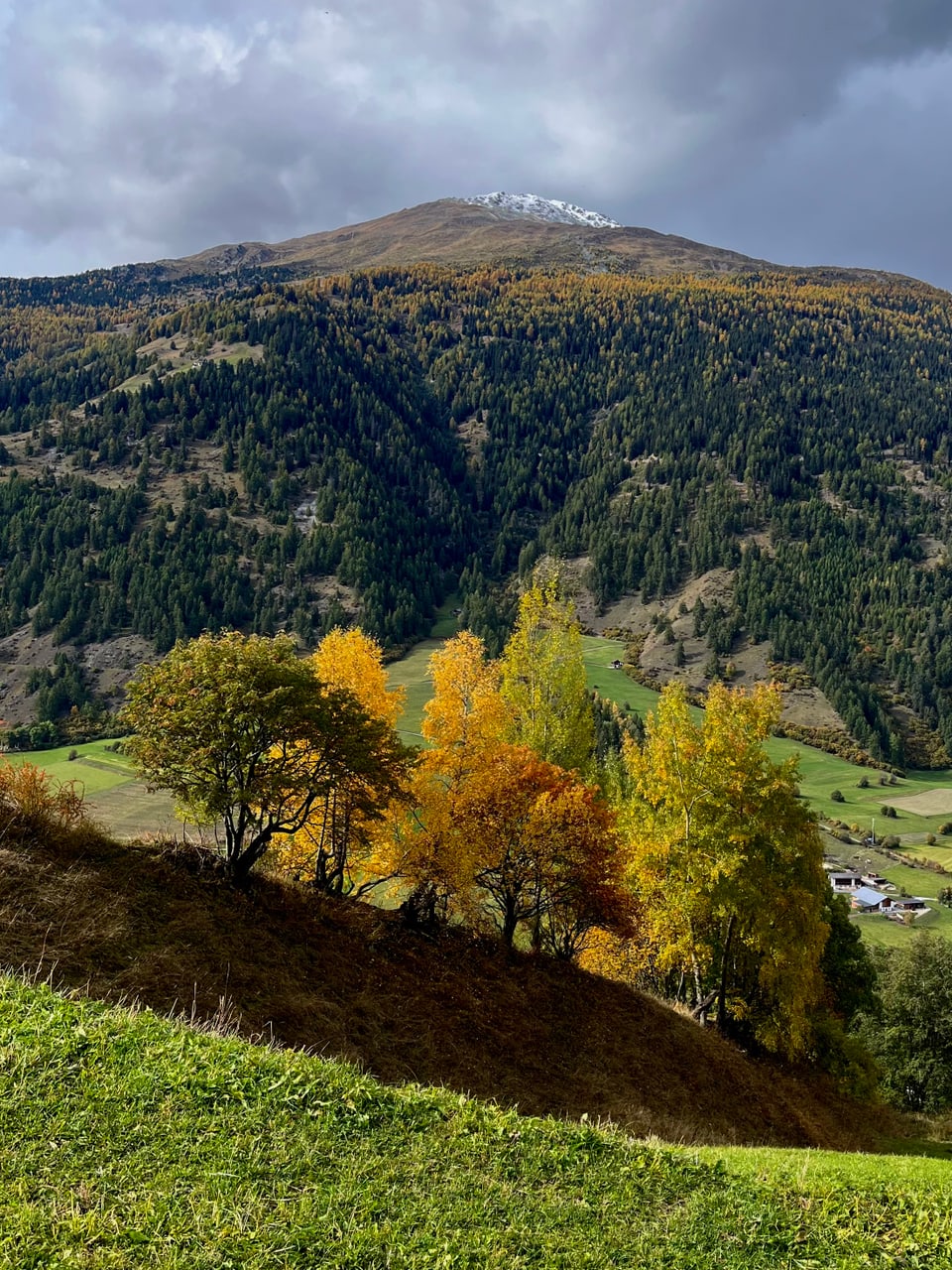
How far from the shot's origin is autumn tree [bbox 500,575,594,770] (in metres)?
38.6

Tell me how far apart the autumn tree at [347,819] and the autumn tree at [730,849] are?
1159 centimetres

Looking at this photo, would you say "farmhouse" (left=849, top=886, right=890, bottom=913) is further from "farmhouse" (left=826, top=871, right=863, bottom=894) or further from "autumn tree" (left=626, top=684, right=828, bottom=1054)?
"autumn tree" (left=626, top=684, right=828, bottom=1054)

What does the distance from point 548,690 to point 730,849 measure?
13.9 meters

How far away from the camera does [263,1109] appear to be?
8.49m

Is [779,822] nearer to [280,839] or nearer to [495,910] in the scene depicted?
[495,910]

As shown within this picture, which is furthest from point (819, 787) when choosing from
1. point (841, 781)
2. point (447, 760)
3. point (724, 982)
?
point (447, 760)

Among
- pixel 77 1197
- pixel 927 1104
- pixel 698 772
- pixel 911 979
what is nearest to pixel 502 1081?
pixel 77 1197

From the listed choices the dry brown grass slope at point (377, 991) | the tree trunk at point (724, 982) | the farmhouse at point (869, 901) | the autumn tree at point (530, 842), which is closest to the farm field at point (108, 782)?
the autumn tree at point (530, 842)

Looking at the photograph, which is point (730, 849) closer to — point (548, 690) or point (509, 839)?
point (509, 839)

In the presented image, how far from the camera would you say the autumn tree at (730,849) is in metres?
27.9

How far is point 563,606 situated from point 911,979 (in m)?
40.7

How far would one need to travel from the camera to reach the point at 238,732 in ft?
58.2

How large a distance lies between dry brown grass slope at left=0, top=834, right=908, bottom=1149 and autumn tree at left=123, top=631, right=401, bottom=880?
2367 millimetres

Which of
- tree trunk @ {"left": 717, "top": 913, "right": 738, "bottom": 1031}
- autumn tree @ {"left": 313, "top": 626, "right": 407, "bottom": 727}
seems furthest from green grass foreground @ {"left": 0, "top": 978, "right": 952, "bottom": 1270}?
autumn tree @ {"left": 313, "top": 626, "right": 407, "bottom": 727}
